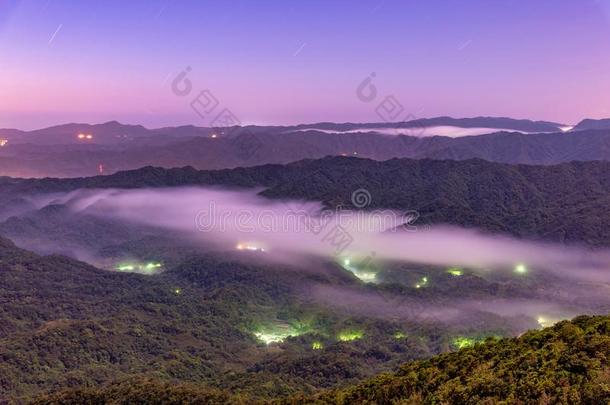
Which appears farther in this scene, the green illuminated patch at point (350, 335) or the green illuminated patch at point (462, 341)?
the green illuminated patch at point (350, 335)

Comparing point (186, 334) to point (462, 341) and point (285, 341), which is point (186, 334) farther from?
point (462, 341)

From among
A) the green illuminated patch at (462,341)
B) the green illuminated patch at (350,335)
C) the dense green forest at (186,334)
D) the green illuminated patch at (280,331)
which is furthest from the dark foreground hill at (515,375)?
the green illuminated patch at (280,331)

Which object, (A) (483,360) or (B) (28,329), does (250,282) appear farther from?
(A) (483,360)

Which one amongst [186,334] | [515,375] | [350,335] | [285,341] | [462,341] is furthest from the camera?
[350,335]

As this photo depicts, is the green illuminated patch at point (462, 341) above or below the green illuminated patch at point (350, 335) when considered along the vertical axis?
below

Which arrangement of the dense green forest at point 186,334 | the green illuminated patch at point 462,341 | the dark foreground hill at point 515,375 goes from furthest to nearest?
the green illuminated patch at point 462,341 → the dense green forest at point 186,334 → the dark foreground hill at point 515,375

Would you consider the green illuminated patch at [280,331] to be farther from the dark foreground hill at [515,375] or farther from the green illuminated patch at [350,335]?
the dark foreground hill at [515,375]

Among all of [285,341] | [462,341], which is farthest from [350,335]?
[462,341]

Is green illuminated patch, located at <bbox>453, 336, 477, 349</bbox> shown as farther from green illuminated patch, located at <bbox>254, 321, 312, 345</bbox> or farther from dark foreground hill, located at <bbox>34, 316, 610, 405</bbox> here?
dark foreground hill, located at <bbox>34, 316, 610, 405</bbox>

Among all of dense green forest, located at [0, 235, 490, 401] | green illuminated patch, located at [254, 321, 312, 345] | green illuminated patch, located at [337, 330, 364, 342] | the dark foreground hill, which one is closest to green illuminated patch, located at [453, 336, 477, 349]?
dense green forest, located at [0, 235, 490, 401]
